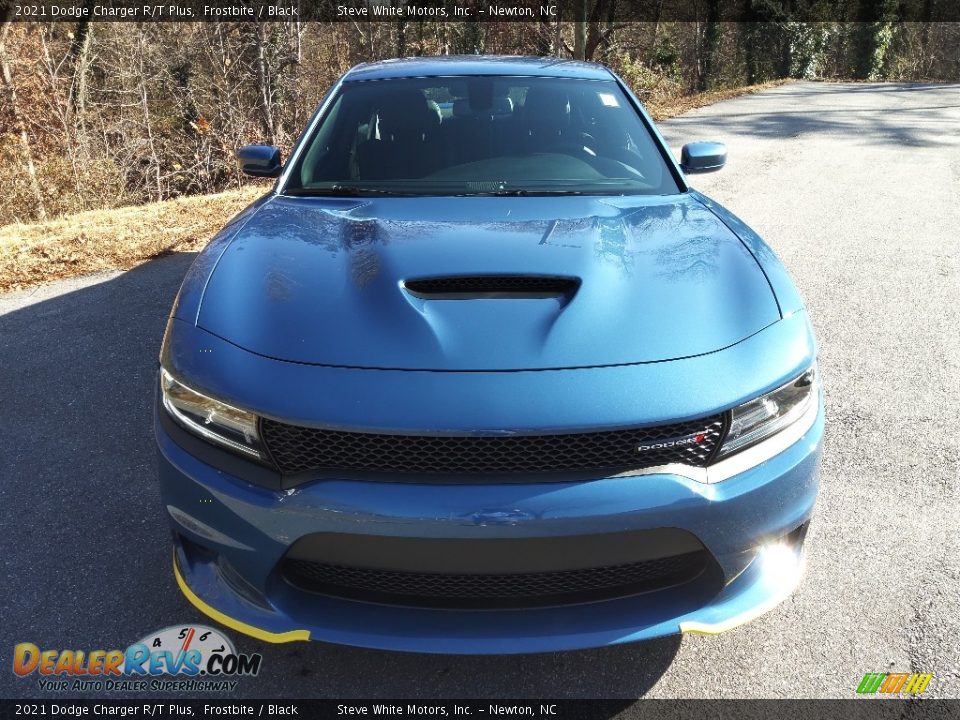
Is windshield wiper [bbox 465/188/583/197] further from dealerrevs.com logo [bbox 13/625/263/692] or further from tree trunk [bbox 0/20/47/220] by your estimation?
tree trunk [bbox 0/20/47/220]

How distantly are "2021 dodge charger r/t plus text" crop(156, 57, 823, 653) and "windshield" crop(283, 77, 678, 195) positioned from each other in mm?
877

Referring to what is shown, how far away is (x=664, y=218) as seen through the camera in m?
2.63

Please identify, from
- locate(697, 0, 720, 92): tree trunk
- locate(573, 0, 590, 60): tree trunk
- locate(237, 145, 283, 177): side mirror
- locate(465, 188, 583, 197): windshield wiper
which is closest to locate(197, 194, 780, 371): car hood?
locate(465, 188, 583, 197): windshield wiper

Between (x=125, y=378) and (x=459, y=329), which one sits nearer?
(x=459, y=329)

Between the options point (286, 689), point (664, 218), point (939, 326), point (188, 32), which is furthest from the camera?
point (188, 32)

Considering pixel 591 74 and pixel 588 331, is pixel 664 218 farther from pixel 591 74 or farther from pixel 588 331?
pixel 591 74

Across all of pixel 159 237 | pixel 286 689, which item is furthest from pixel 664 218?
pixel 159 237

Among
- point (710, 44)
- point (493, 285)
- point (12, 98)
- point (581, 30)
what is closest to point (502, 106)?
point (493, 285)

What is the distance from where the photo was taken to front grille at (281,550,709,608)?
71.5 inches

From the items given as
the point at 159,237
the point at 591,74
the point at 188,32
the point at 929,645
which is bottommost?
the point at 929,645

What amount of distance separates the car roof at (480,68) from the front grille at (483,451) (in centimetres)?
237

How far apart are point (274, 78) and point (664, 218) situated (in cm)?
1991

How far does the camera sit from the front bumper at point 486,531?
169 cm

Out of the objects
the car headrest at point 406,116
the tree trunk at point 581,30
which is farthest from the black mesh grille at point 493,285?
the tree trunk at point 581,30
